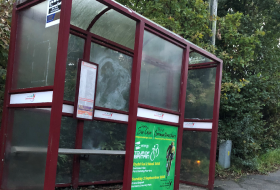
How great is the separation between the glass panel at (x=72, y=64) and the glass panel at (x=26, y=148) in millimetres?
1012

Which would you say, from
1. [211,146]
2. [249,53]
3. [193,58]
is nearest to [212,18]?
[249,53]

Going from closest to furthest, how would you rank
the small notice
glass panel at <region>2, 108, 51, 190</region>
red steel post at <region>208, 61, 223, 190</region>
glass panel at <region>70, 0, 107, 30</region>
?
glass panel at <region>2, 108, 51, 190</region>, the small notice, glass panel at <region>70, 0, 107, 30</region>, red steel post at <region>208, 61, 223, 190</region>

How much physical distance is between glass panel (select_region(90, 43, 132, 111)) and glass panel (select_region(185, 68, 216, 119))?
1556 millimetres

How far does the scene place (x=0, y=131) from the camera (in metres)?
3.95

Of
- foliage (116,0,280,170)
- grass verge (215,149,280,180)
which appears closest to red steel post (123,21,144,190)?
foliage (116,0,280,170)

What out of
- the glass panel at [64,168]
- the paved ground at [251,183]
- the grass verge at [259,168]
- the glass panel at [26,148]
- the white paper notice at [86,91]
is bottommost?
the paved ground at [251,183]

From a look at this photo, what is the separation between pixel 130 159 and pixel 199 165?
2.64 metres

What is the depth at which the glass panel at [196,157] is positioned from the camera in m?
6.14

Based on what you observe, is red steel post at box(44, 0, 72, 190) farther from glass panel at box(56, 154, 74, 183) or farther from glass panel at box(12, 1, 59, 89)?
glass panel at box(56, 154, 74, 183)

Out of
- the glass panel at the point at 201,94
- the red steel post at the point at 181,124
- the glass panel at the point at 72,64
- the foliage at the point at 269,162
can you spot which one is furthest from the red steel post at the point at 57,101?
the foliage at the point at 269,162

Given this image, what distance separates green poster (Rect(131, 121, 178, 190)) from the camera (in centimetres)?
423

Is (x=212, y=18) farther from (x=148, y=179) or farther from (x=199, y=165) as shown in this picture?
(x=148, y=179)

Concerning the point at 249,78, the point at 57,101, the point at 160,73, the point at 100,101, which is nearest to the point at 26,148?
the point at 57,101

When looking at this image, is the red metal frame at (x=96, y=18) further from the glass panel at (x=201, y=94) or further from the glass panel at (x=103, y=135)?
the glass panel at (x=201, y=94)
